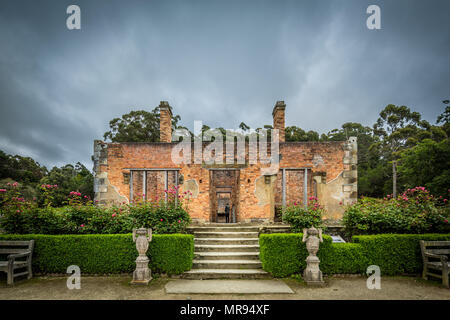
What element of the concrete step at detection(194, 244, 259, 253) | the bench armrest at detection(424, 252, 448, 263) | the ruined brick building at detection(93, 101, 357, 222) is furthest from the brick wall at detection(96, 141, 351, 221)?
the bench armrest at detection(424, 252, 448, 263)

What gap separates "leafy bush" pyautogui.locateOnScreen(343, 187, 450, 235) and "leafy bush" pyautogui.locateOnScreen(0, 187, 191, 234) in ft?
Answer: 16.5

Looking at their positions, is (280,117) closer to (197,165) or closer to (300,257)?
(197,165)

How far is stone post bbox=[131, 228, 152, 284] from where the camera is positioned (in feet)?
18.1

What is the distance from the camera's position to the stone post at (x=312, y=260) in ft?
18.1

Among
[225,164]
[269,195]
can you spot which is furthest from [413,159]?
[225,164]

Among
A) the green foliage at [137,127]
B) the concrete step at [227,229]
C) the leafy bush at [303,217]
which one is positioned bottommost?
the concrete step at [227,229]

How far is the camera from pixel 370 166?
3269cm

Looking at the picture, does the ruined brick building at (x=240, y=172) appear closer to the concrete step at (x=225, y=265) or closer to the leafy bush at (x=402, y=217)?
the leafy bush at (x=402, y=217)

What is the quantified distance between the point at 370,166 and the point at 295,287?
3298cm

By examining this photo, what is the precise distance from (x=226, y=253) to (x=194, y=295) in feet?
6.61

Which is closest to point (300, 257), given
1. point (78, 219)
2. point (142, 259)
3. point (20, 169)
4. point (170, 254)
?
point (170, 254)

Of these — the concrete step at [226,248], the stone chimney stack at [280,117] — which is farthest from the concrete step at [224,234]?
the stone chimney stack at [280,117]

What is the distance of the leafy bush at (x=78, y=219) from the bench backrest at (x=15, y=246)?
0.56 meters
